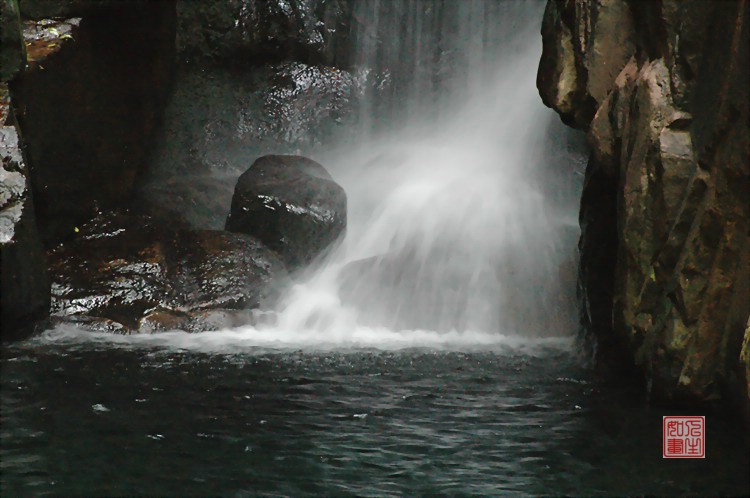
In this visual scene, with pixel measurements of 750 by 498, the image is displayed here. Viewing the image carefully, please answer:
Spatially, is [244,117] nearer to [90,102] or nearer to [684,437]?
[90,102]

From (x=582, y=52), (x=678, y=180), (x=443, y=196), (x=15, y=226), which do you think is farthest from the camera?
(x=443, y=196)

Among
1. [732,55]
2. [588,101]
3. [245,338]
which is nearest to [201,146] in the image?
[245,338]

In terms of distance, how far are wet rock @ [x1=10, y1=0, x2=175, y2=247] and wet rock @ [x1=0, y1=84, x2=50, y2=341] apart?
3.38 feet

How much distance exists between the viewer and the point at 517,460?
4.46 metres

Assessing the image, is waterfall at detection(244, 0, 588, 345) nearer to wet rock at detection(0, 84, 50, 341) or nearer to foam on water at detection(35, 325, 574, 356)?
foam on water at detection(35, 325, 574, 356)

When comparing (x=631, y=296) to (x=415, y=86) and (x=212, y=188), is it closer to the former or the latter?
(x=212, y=188)

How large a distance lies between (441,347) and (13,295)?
16.1 ft

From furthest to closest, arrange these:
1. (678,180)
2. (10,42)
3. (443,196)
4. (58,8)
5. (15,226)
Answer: (443,196) < (58,8) < (10,42) < (15,226) < (678,180)

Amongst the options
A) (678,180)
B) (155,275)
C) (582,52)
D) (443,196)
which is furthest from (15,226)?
(443,196)

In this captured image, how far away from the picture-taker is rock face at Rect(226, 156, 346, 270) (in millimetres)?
12242

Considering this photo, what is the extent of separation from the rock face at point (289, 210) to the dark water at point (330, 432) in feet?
16.2

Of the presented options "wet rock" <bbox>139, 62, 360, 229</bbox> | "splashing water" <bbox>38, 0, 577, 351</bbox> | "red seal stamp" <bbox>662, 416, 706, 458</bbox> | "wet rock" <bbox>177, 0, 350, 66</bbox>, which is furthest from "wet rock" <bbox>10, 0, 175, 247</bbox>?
"red seal stamp" <bbox>662, 416, 706, 458</bbox>

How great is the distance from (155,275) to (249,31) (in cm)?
836

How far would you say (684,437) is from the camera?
493 cm
